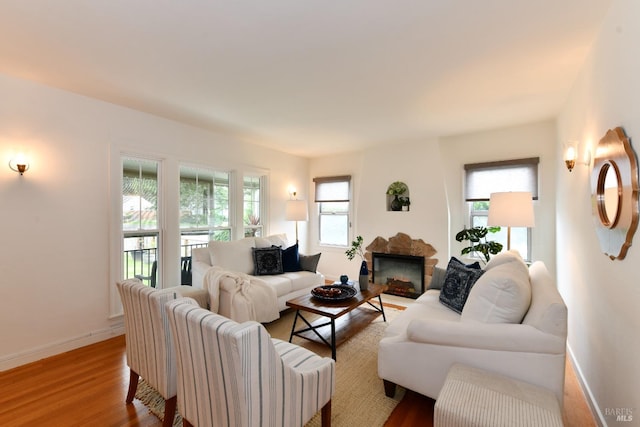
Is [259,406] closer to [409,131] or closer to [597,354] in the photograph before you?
[597,354]

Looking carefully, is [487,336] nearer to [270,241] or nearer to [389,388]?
[389,388]

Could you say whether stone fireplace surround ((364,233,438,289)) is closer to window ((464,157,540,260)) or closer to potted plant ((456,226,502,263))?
window ((464,157,540,260))

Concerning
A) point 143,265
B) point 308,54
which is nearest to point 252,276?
point 143,265

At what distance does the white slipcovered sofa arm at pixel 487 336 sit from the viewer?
1.56 meters

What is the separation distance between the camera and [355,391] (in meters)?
2.17

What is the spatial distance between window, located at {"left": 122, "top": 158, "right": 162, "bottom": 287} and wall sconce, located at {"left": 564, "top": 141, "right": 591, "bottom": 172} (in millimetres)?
4373

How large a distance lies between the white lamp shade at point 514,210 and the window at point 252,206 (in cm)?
354

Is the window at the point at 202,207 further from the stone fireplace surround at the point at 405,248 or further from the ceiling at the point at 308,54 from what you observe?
the stone fireplace surround at the point at 405,248

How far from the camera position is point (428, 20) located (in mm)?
1779

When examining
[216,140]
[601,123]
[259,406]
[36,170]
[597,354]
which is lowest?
[597,354]

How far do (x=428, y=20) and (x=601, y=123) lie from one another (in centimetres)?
135

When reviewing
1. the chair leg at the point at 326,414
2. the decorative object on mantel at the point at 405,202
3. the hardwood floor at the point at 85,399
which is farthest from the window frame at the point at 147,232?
the decorative object on mantel at the point at 405,202

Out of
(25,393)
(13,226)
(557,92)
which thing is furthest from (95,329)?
(557,92)

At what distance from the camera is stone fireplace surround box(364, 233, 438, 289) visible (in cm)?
448
